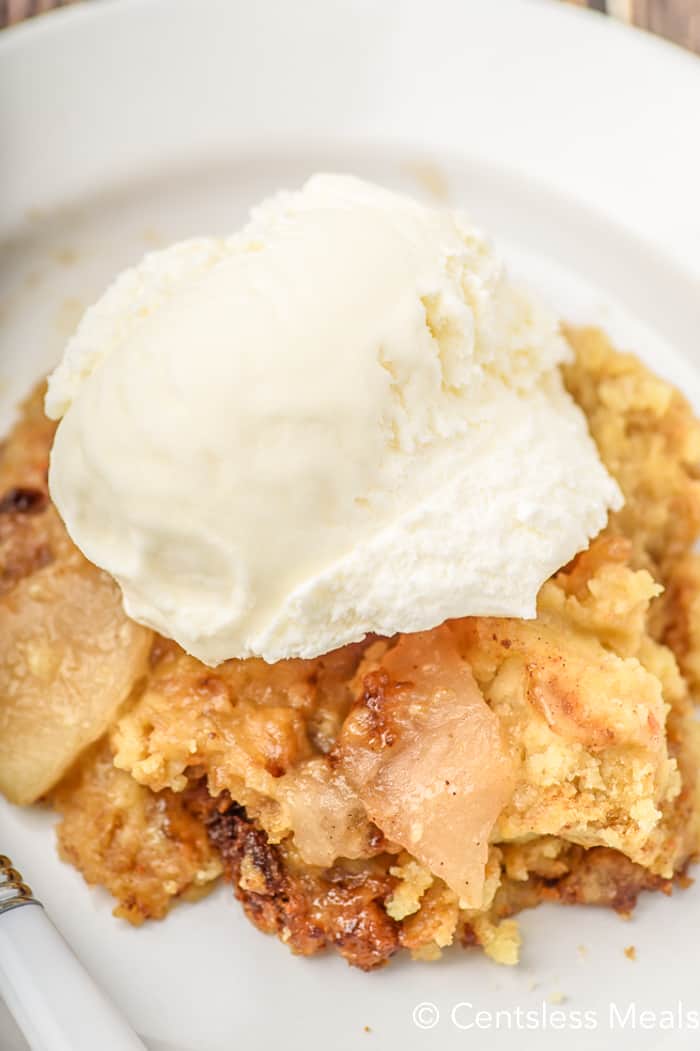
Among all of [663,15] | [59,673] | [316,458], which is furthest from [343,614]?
[663,15]

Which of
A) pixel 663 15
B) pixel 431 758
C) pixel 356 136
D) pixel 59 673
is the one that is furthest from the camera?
pixel 663 15

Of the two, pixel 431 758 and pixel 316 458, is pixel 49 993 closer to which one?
pixel 431 758

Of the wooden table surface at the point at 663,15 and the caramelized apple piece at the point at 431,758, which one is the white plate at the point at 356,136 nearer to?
the wooden table surface at the point at 663,15

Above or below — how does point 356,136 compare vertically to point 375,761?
above

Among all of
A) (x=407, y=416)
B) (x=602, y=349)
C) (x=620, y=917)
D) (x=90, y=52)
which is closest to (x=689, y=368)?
(x=602, y=349)

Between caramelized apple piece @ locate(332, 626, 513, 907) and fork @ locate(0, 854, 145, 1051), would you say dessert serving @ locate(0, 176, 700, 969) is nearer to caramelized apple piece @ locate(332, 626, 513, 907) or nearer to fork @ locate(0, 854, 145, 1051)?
caramelized apple piece @ locate(332, 626, 513, 907)

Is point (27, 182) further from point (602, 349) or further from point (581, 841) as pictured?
point (581, 841)
